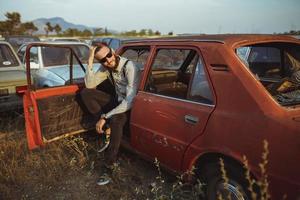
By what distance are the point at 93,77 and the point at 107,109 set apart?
1.57 feet

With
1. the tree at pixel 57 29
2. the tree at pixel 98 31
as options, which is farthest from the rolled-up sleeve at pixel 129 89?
the tree at pixel 57 29

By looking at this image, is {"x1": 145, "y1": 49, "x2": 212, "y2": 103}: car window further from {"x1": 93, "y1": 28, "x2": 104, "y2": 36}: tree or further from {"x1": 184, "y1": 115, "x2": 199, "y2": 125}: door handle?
{"x1": 93, "y1": 28, "x2": 104, "y2": 36}: tree

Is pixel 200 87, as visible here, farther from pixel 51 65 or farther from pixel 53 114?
pixel 51 65

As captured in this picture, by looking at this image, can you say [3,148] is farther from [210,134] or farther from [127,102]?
[210,134]

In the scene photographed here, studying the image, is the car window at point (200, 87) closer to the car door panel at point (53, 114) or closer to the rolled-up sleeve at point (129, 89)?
the rolled-up sleeve at point (129, 89)

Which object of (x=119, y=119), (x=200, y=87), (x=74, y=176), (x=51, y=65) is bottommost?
(x=74, y=176)

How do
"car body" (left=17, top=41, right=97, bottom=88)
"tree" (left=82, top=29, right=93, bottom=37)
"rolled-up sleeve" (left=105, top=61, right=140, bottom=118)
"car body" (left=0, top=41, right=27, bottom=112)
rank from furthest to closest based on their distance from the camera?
"tree" (left=82, top=29, right=93, bottom=37)
"car body" (left=17, top=41, right=97, bottom=88)
"car body" (left=0, top=41, right=27, bottom=112)
"rolled-up sleeve" (left=105, top=61, right=140, bottom=118)

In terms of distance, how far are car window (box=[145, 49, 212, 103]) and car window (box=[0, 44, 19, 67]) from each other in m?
3.71

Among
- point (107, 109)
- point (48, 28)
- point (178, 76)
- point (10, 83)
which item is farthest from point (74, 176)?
point (48, 28)

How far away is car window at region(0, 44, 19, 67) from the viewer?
6.24 metres

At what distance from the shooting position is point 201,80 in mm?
2805

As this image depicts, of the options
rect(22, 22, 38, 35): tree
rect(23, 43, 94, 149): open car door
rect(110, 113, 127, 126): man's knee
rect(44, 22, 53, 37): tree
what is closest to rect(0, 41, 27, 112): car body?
rect(23, 43, 94, 149): open car door

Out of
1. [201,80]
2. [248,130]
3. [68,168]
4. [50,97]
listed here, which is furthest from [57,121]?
[248,130]

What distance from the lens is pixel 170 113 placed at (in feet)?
9.67
